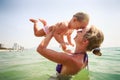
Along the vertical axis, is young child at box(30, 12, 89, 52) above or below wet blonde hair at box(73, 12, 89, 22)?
below

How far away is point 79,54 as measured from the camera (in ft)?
3.63

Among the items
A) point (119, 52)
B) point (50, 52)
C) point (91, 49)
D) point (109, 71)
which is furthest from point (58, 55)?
point (119, 52)

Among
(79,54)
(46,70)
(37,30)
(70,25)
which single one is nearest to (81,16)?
(70,25)

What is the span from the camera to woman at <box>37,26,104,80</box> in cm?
106

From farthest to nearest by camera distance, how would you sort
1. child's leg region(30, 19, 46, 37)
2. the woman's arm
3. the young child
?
child's leg region(30, 19, 46, 37), the young child, the woman's arm

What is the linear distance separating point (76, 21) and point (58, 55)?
0.84 ft

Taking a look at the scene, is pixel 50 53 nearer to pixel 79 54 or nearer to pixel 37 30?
pixel 79 54

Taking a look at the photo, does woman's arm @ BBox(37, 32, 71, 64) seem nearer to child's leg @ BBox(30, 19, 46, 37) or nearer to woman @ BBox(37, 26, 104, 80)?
woman @ BBox(37, 26, 104, 80)

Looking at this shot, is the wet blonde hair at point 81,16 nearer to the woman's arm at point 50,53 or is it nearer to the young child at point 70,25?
the young child at point 70,25

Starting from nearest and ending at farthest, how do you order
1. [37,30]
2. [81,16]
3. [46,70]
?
[81,16]
[37,30]
[46,70]

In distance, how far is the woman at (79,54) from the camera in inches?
41.8

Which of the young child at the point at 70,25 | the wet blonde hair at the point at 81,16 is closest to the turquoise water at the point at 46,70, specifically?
the young child at the point at 70,25

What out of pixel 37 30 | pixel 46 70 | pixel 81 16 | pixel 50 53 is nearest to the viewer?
pixel 50 53

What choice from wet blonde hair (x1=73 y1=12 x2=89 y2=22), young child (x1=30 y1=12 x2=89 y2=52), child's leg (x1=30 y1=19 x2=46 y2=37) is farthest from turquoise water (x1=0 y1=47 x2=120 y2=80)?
wet blonde hair (x1=73 y1=12 x2=89 y2=22)
